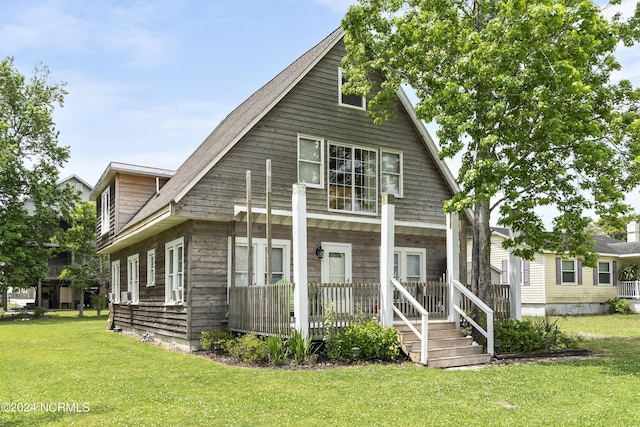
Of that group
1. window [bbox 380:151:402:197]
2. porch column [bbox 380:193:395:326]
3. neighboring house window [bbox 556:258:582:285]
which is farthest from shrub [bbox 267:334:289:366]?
neighboring house window [bbox 556:258:582:285]

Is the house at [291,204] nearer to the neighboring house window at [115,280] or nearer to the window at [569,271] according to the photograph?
the neighboring house window at [115,280]

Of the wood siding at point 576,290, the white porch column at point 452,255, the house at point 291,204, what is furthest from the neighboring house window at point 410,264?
the wood siding at point 576,290

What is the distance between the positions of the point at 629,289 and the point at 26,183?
35421mm

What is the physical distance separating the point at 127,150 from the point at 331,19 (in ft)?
47.2

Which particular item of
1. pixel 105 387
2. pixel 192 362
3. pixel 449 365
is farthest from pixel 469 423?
pixel 192 362

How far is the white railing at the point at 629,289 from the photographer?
33.6m

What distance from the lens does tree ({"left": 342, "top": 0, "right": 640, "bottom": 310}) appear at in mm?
11742

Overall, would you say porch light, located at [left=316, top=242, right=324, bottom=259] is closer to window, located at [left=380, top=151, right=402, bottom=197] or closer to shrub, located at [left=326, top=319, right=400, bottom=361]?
window, located at [left=380, top=151, right=402, bottom=197]

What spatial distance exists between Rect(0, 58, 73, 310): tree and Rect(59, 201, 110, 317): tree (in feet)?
3.28

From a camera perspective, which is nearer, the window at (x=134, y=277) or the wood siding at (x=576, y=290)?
the window at (x=134, y=277)

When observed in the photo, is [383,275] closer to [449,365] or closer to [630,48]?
[449,365]

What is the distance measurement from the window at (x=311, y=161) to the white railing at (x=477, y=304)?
458cm

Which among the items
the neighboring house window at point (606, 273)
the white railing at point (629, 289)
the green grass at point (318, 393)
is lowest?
the white railing at point (629, 289)

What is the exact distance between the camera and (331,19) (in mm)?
16000
